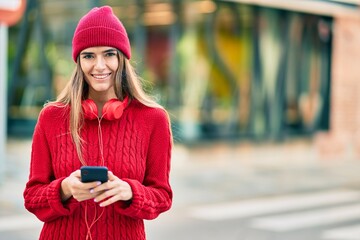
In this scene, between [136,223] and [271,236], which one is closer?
[136,223]

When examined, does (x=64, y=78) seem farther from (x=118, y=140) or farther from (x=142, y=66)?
(x=118, y=140)

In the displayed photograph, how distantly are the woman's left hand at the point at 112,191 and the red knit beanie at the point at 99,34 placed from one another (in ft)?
1.74

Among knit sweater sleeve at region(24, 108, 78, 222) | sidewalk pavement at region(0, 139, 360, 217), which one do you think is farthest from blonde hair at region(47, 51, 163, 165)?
sidewalk pavement at region(0, 139, 360, 217)

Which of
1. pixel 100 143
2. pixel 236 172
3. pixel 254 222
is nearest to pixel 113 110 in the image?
pixel 100 143

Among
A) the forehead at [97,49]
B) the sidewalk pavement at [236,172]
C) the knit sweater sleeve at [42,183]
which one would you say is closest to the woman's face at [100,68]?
the forehead at [97,49]

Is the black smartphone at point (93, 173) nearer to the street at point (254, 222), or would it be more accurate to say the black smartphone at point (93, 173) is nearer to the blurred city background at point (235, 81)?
the street at point (254, 222)

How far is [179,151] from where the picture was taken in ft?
54.7

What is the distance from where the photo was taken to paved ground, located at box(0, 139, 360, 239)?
11.0m

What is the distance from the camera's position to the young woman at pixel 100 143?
8.92ft

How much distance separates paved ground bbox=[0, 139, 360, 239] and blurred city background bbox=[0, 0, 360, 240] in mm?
38

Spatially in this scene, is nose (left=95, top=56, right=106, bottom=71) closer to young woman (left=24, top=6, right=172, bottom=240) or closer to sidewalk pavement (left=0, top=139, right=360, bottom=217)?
young woman (left=24, top=6, right=172, bottom=240)

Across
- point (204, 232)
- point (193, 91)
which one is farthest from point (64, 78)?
point (204, 232)

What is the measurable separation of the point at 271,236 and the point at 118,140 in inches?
230

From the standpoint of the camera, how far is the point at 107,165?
8.98 feet
